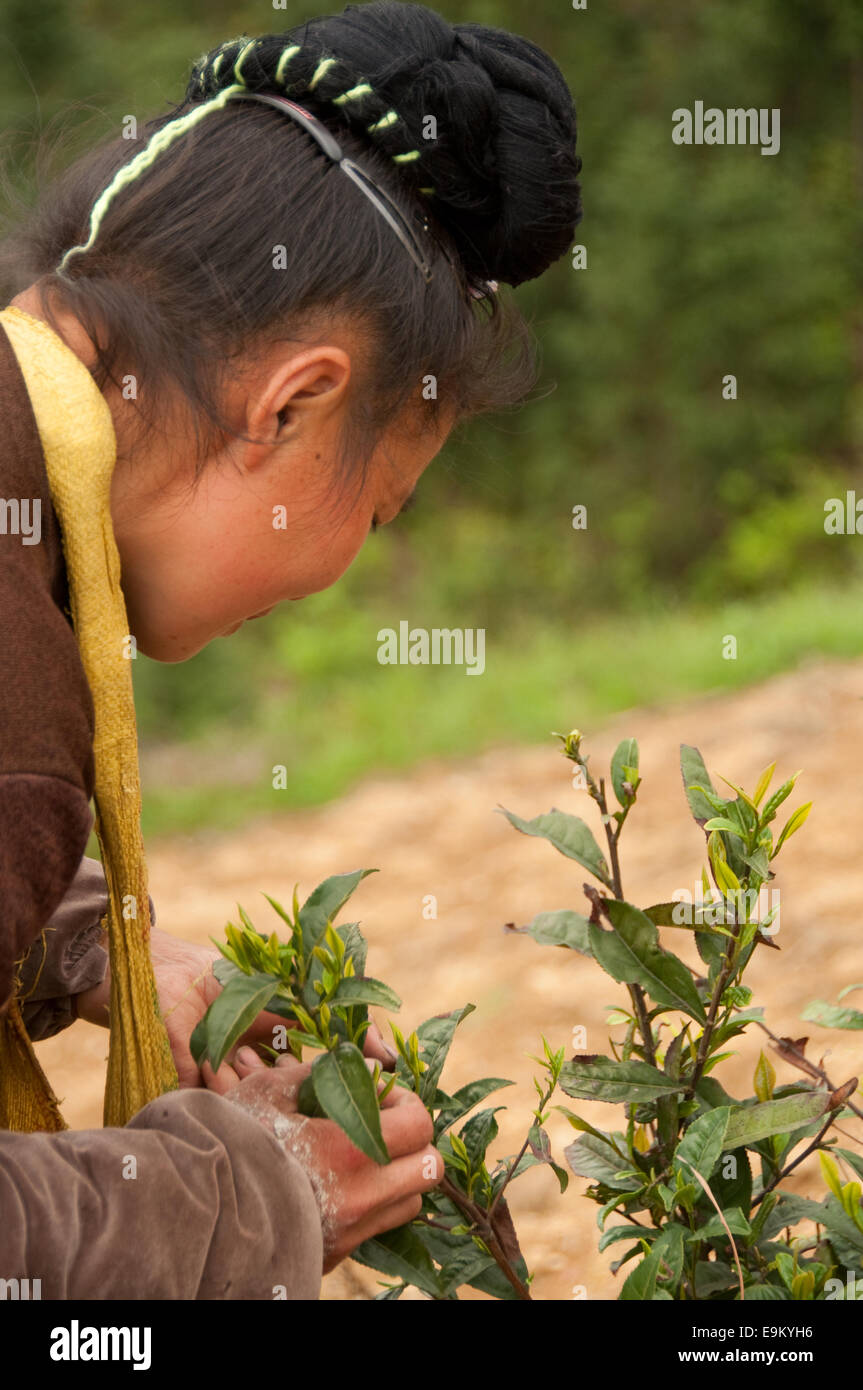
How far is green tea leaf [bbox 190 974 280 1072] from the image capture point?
3.71ft

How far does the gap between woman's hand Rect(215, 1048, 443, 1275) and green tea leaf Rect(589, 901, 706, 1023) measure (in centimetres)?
22

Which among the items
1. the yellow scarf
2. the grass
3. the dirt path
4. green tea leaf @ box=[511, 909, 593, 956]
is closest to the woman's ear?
the yellow scarf

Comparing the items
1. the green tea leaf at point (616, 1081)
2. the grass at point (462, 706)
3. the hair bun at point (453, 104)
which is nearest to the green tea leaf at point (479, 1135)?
the green tea leaf at point (616, 1081)

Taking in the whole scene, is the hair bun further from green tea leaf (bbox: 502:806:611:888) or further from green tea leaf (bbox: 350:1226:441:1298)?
green tea leaf (bbox: 350:1226:441:1298)

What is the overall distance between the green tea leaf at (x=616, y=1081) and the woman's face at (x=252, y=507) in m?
0.56

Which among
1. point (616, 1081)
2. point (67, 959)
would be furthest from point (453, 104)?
Answer: point (67, 959)

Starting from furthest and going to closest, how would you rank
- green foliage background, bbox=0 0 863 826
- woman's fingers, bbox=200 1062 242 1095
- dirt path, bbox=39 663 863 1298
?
green foliage background, bbox=0 0 863 826
dirt path, bbox=39 663 863 1298
woman's fingers, bbox=200 1062 242 1095

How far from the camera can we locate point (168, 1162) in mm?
1201

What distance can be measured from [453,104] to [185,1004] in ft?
3.27

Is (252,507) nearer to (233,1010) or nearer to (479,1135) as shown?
(233,1010)

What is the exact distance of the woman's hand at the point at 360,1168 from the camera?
1.25 metres

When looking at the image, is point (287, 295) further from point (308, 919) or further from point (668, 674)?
point (668, 674)

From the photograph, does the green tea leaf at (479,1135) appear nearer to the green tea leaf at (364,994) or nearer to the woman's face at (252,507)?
the green tea leaf at (364,994)
